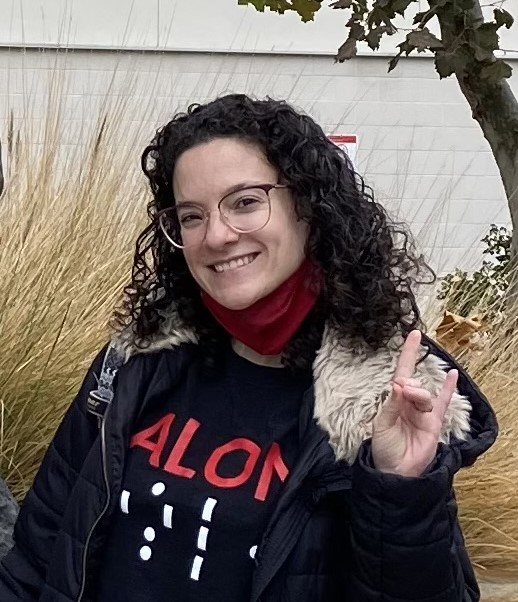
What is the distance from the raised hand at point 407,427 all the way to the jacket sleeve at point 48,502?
1.99ft

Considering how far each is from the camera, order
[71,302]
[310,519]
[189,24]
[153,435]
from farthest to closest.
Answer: [189,24] < [71,302] < [153,435] < [310,519]

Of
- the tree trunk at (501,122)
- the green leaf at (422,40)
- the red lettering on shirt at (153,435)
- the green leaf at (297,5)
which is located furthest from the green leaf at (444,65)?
the red lettering on shirt at (153,435)

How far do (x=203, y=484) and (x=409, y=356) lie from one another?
1.37 feet

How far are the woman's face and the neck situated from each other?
0.42 ft

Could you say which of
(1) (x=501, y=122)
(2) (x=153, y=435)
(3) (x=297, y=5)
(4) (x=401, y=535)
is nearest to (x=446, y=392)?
(4) (x=401, y=535)

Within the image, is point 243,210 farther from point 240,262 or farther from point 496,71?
point 496,71

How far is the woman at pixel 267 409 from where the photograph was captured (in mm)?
1496

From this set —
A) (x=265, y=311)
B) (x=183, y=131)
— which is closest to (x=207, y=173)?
(x=183, y=131)

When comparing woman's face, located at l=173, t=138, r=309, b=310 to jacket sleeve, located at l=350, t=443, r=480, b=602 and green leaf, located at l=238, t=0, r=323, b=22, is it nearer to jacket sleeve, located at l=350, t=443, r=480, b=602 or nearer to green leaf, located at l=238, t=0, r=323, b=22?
jacket sleeve, located at l=350, t=443, r=480, b=602

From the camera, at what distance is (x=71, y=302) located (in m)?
3.49

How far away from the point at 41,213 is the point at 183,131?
2310 mm

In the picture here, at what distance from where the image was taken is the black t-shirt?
5.33ft

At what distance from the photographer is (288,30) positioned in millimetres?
8766

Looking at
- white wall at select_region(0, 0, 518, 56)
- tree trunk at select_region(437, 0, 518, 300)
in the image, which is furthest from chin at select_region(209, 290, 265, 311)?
white wall at select_region(0, 0, 518, 56)
